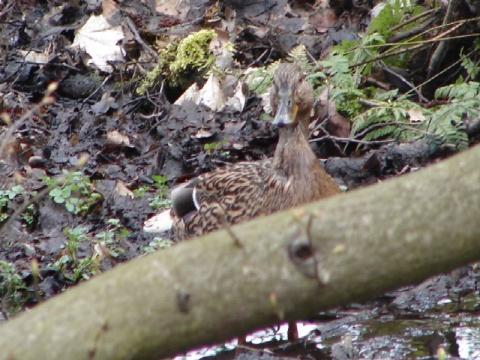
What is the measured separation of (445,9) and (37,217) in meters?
3.81

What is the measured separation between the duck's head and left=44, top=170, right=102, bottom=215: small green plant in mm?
1805

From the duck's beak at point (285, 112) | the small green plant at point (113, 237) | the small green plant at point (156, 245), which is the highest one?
the duck's beak at point (285, 112)

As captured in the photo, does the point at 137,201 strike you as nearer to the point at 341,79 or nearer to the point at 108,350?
the point at 341,79

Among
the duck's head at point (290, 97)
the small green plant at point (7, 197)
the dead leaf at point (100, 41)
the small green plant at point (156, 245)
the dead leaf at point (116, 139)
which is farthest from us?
the dead leaf at point (100, 41)

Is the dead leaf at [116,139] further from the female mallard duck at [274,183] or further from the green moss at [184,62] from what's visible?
the female mallard duck at [274,183]

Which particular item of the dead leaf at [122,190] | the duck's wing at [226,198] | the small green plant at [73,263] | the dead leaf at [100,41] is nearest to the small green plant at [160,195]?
the dead leaf at [122,190]

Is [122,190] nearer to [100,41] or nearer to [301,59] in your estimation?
[301,59]

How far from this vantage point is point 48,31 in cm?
1023

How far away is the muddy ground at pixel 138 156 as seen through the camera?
5.35 metres

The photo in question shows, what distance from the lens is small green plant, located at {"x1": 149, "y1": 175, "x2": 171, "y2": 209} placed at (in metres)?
7.05

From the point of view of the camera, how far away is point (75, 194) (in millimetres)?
7160

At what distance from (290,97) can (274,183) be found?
0.57 m

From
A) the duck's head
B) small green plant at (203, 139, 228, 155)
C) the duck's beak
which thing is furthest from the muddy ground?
the duck's beak

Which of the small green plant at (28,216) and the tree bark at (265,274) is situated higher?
the tree bark at (265,274)
